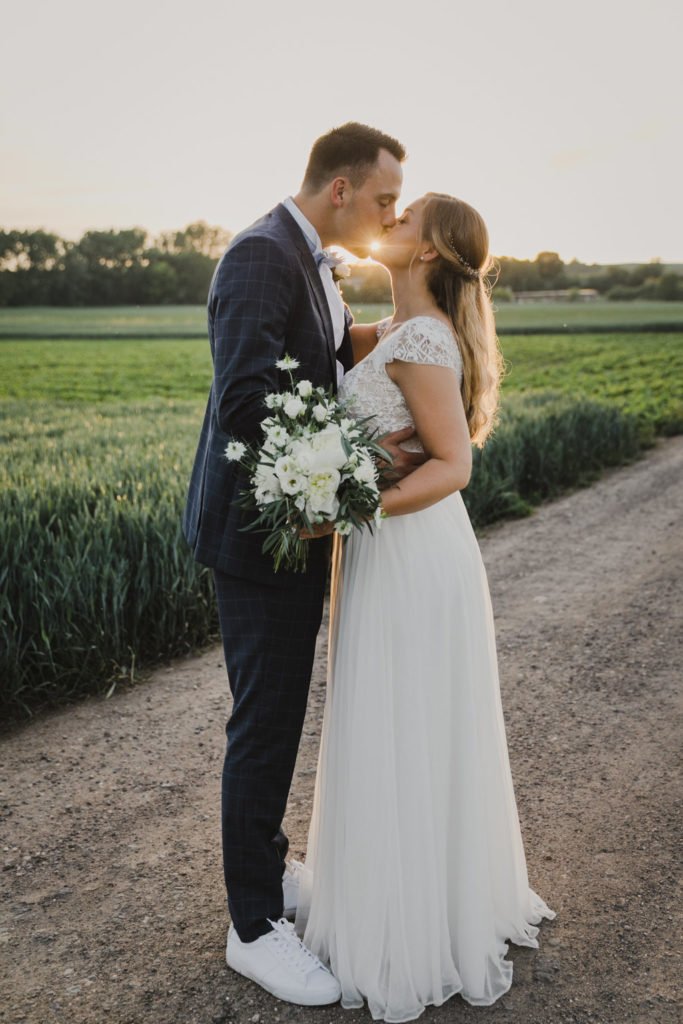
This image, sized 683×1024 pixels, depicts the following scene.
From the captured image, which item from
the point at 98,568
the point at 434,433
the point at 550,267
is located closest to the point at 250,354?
the point at 434,433

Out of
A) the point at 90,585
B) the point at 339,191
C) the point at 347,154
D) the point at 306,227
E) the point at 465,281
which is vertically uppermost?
the point at 347,154

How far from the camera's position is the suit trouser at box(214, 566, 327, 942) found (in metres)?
2.71

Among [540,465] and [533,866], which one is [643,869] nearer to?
[533,866]

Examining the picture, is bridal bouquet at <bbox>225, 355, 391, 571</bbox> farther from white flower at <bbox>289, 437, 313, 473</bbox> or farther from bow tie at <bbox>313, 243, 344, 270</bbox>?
bow tie at <bbox>313, 243, 344, 270</bbox>

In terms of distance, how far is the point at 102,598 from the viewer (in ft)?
16.7

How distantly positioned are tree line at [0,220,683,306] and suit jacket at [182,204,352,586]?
102 ft

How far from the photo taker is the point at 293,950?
9.07ft

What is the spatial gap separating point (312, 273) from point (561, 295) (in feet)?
165

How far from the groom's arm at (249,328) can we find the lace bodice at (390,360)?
28 cm

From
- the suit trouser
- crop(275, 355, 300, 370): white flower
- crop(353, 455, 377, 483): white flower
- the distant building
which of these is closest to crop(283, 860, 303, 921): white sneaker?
the suit trouser

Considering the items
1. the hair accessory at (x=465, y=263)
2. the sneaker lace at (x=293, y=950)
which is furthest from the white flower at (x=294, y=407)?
the sneaker lace at (x=293, y=950)

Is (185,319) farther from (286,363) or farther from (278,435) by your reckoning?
(278,435)

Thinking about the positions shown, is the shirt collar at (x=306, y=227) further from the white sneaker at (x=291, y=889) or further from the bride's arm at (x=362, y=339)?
the white sneaker at (x=291, y=889)

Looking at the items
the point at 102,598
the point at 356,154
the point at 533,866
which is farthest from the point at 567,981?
the point at 102,598
